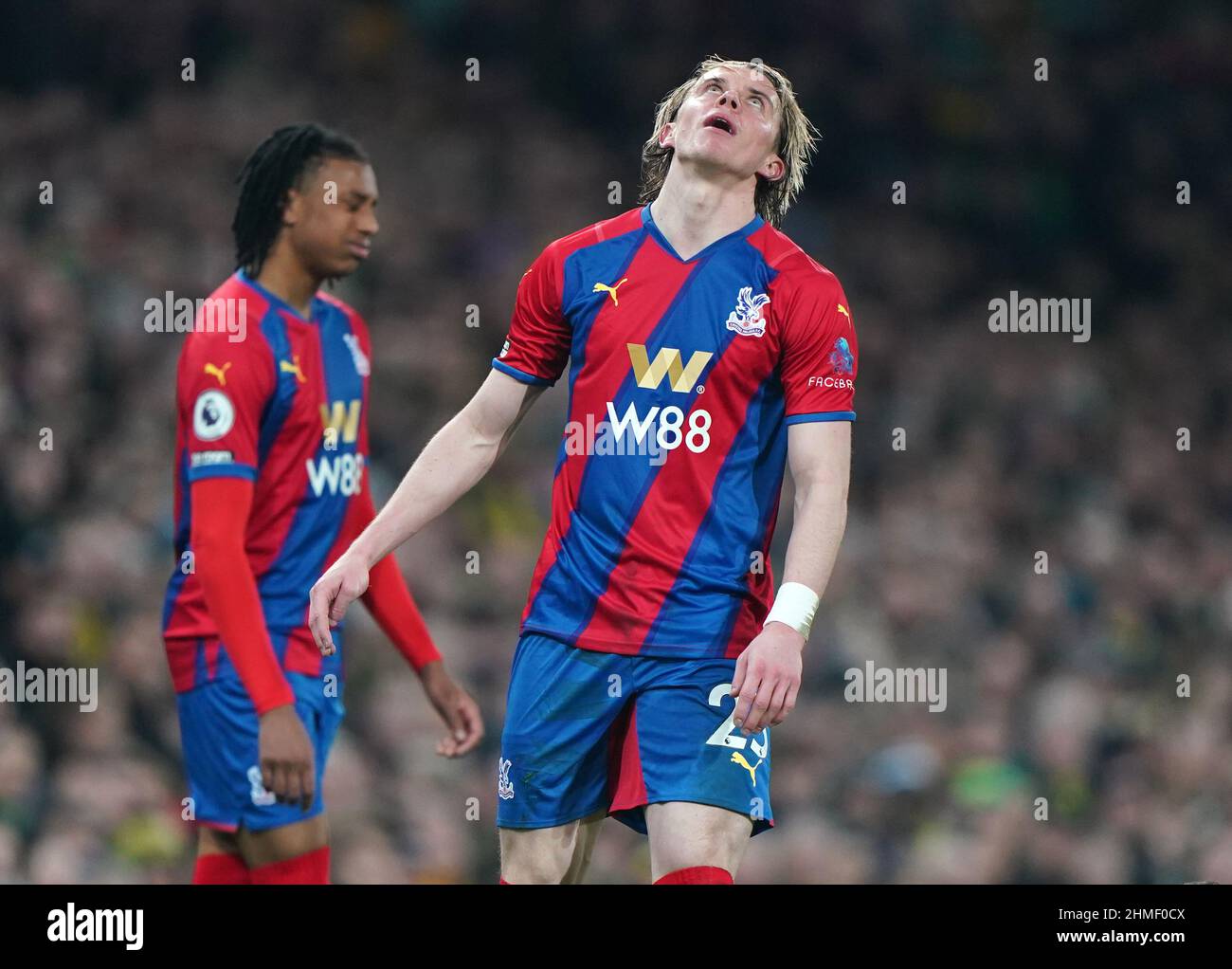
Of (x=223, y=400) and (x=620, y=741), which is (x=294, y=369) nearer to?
(x=223, y=400)

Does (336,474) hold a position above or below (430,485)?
above

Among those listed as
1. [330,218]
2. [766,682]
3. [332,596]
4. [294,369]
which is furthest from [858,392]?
[766,682]

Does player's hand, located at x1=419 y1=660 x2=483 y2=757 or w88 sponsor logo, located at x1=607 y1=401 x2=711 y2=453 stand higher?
w88 sponsor logo, located at x1=607 y1=401 x2=711 y2=453

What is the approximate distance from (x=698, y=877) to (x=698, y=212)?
→ 150 centimetres

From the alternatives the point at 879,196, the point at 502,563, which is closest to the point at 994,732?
the point at 502,563

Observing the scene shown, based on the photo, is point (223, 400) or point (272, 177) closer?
point (223, 400)

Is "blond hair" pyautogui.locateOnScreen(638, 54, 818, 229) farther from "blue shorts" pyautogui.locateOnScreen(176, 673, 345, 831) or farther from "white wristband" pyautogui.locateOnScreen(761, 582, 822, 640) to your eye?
"blue shorts" pyautogui.locateOnScreen(176, 673, 345, 831)

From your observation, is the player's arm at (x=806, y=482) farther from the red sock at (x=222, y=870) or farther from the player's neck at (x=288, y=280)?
the red sock at (x=222, y=870)

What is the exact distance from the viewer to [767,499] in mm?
4020

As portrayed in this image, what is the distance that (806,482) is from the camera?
12.4 feet

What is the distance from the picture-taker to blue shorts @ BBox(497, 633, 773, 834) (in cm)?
378

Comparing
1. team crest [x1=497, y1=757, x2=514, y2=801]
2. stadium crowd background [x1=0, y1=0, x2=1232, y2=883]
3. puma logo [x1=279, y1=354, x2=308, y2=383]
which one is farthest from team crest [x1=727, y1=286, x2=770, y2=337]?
stadium crowd background [x1=0, y1=0, x2=1232, y2=883]

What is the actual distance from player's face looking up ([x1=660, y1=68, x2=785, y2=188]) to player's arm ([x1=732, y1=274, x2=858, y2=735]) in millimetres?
341

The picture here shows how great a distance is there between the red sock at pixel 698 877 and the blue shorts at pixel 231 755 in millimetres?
1401
